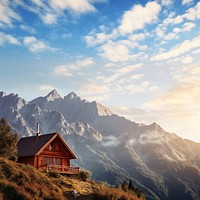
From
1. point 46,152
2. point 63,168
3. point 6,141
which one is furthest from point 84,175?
point 6,141

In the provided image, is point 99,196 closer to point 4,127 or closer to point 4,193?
point 4,193

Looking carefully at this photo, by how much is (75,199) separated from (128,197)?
588cm

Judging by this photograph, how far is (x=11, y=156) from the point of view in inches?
2004

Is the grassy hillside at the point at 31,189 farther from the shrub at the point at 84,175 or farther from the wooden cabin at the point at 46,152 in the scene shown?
the wooden cabin at the point at 46,152

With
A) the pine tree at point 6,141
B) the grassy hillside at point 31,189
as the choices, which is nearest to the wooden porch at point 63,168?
the pine tree at point 6,141

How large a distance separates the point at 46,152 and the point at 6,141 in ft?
37.3

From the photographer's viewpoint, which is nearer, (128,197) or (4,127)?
(128,197)

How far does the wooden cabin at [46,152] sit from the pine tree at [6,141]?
671cm

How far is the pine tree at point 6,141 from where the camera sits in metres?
49.6

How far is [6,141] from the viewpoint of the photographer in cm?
5022

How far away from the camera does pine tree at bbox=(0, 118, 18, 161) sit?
1954 inches

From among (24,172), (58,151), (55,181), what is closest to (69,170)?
(58,151)

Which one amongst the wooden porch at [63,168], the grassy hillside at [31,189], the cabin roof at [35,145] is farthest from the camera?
the cabin roof at [35,145]

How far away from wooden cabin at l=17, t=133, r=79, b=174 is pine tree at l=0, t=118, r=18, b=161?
671cm
